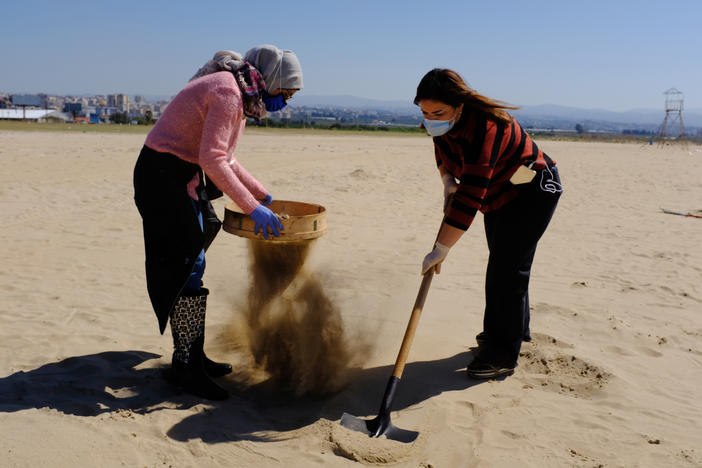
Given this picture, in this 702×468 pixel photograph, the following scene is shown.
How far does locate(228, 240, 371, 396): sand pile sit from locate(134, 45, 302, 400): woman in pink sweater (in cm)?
43

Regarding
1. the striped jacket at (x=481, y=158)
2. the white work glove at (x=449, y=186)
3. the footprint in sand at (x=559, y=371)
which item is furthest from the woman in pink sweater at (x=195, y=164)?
the footprint in sand at (x=559, y=371)

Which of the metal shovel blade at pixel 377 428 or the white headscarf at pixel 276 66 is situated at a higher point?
the white headscarf at pixel 276 66

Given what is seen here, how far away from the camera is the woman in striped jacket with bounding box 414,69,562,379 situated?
3047 millimetres

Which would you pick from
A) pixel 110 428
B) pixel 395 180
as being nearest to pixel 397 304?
pixel 110 428

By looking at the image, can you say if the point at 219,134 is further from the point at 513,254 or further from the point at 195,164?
the point at 513,254

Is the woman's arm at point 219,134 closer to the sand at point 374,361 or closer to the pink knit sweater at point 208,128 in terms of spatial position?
the pink knit sweater at point 208,128

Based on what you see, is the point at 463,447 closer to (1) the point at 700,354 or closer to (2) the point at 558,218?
(1) the point at 700,354

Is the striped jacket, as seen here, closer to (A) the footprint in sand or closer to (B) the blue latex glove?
(B) the blue latex glove

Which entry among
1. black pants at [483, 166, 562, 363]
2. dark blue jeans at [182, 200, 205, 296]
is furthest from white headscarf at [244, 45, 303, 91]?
black pants at [483, 166, 562, 363]

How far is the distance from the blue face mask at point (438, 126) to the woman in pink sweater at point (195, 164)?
729 millimetres

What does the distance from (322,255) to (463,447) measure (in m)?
3.87

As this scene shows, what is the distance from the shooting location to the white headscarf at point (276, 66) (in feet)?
9.59

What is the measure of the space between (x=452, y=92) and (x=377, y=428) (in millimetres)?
1746

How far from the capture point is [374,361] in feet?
12.8
